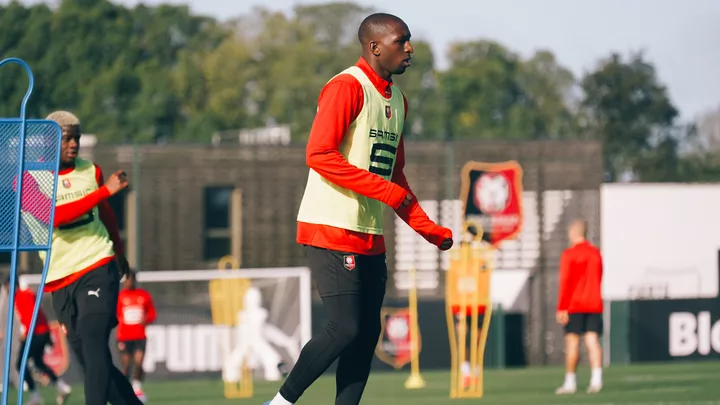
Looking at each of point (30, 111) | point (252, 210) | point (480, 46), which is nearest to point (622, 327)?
point (252, 210)

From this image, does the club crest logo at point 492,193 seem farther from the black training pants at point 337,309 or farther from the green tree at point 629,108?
the green tree at point 629,108

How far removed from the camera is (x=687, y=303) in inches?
1008

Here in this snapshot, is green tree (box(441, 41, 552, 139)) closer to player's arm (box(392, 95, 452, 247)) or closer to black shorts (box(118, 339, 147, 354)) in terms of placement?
black shorts (box(118, 339, 147, 354))

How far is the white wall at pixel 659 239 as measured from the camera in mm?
38750

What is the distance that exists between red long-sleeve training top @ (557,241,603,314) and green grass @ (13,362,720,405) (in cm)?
93

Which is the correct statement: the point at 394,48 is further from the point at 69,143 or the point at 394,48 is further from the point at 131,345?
the point at 131,345

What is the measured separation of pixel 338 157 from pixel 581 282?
10371mm

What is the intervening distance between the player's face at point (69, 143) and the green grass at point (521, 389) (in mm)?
6869

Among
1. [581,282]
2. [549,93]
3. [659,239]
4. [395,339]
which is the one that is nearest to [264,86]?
[549,93]

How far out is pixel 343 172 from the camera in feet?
23.4

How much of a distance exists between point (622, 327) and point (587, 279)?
31.4ft

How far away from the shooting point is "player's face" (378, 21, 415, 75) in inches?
293

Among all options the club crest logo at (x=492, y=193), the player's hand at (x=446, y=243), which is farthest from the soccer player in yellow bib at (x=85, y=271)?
the club crest logo at (x=492, y=193)

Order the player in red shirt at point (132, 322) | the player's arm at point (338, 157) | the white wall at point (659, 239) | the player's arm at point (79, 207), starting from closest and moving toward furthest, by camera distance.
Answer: the player's arm at point (338, 157) → the player's arm at point (79, 207) → the player in red shirt at point (132, 322) → the white wall at point (659, 239)
